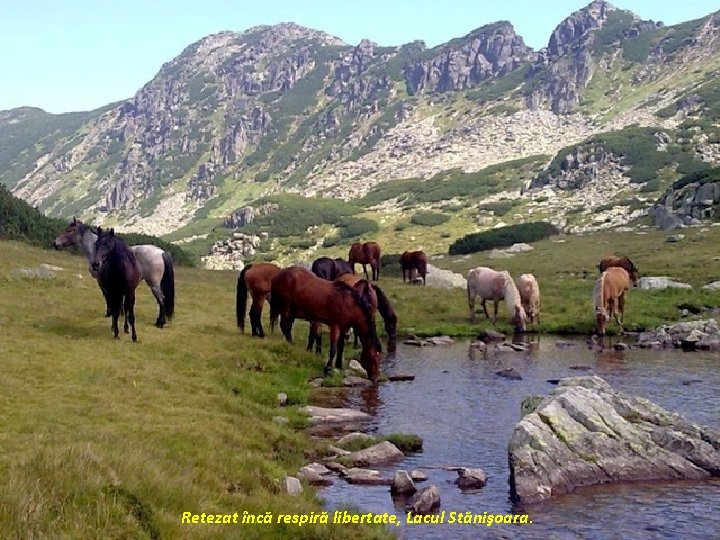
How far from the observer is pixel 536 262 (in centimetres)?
6725

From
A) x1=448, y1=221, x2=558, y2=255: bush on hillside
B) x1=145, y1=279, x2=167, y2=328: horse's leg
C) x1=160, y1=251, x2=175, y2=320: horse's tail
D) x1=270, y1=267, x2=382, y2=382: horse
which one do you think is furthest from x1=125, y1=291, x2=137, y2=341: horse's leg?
x1=448, y1=221, x2=558, y2=255: bush on hillside

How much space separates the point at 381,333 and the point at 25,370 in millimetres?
18625

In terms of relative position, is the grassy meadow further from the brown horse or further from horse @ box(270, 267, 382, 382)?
the brown horse

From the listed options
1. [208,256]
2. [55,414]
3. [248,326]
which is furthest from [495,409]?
[208,256]

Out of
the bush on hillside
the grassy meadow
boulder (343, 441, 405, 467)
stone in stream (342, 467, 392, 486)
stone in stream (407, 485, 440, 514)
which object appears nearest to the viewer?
the grassy meadow

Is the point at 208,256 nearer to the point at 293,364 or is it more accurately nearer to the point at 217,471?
the point at 293,364

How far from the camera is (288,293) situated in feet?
80.0

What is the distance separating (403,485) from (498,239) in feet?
296

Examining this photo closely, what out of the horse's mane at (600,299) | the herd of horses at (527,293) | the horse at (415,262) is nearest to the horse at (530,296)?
the herd of horses at (527,293)

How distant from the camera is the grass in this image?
8586 millimetres

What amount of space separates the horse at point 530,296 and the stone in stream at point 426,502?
998 inches

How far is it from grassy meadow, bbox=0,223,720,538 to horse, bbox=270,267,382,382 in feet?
5.77

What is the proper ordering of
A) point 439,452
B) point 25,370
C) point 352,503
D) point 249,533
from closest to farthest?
point 249,533, point 352,503, point 439,452, point 25,370

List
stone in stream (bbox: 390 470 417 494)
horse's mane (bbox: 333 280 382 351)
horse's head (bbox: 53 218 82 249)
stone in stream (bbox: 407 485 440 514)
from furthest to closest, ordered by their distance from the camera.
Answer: horse's head (bbox: 53 218 82 249)
horse's mane (bbox: 333 280 382 351)
stone in stream (bbox: 390 470 417 494)
stone in stream (bbox: 407 485 440 514)
